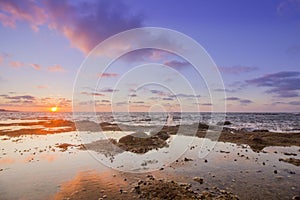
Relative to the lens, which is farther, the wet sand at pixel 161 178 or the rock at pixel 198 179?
the rock at pixel 198 179

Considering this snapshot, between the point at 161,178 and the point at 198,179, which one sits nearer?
the point at 198,179

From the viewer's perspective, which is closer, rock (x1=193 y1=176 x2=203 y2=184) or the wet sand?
the wet sand

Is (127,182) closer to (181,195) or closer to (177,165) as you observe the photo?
(181,195)

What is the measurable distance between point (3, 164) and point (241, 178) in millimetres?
20484

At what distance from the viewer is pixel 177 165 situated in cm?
2102

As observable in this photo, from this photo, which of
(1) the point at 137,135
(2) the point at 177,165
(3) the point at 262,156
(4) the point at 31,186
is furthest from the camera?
(1) the point at 137,135

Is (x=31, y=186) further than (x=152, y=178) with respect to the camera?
No

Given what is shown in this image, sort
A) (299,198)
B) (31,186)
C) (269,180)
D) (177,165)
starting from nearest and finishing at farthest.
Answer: (299,198)
(31,186)
(269,180)
(177,165)

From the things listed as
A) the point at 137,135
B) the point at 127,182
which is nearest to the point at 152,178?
the point at 127,182

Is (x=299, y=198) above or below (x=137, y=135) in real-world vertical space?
below

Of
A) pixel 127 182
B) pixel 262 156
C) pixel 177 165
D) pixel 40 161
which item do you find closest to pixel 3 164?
pixel 40 161

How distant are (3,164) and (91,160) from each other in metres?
7.81

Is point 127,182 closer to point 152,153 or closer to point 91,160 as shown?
point 91,160

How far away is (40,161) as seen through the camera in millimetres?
22656
